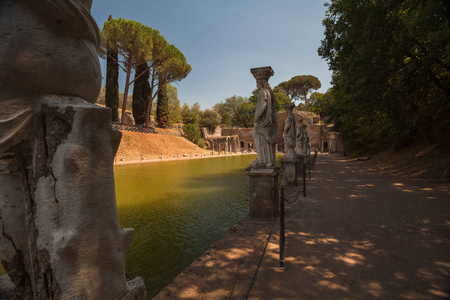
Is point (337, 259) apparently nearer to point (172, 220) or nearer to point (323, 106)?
point (172, 220)

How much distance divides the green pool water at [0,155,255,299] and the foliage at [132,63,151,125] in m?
26.9

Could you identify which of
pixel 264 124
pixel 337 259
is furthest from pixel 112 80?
pixel 337 259

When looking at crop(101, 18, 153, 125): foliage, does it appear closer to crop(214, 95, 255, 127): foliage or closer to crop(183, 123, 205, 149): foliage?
crop(183, 123, 205, 149): foliage

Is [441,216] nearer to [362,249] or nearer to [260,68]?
[362,249]

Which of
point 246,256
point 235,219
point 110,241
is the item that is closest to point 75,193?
point 110,241

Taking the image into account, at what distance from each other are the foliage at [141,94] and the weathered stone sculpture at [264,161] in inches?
1213

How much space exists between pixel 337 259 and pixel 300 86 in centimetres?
6684

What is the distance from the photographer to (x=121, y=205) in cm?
641

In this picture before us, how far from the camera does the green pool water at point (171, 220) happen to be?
3.31 metres

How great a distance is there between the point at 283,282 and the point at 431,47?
9132 mm

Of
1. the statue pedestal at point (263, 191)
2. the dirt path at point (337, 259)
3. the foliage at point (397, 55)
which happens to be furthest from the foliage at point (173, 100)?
the dirt path at point (337, 259)

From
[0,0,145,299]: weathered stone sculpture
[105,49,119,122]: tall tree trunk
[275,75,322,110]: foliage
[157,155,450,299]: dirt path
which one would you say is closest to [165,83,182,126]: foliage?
[105,49,119,122]: tall tree trunk

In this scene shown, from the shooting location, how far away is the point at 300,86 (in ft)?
211

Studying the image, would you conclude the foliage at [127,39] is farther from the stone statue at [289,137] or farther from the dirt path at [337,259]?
the dirt path at [337,259]
